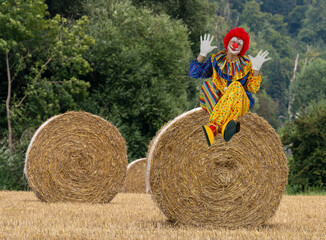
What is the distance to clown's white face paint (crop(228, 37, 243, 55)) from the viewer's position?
5877mm

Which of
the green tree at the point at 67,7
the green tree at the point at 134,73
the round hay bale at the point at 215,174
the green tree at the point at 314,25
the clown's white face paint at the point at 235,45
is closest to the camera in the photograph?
the clown's white face paint at the point at 235,45

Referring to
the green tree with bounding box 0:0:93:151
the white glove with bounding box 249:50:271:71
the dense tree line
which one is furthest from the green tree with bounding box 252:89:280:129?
the white glove with bounding box 249:50:271:71

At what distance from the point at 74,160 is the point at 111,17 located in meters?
13.6

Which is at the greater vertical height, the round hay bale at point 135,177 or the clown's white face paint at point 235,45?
the clown's white face paint at point 235,45

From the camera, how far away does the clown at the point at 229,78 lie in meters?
5.73

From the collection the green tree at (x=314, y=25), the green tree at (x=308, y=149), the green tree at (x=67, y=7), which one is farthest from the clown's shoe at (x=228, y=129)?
the green tree at (x=314, y=25)

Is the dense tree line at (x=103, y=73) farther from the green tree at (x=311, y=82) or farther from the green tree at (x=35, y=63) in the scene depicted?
the green tree at (x=311, y=82)

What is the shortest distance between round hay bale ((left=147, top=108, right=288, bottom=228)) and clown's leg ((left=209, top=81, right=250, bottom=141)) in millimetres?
1860

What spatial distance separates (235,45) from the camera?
231 inches

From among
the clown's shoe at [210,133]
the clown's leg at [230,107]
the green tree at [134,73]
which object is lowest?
the green tree at [134,73]

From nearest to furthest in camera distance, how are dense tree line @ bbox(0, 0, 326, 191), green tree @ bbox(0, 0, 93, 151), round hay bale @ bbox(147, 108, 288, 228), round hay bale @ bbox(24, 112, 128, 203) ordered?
1. round hay bale @ bbox(147, 108, 288, 228)
2. round hay bale @ bbox(24, 112, 128, 203)
3. dense tree line @ bbox(0, 0, 326, 191)
4. green tree @ bbox(0, 0, 93, 151)

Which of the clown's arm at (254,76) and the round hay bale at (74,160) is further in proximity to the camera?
the round hay bale at (74,160)

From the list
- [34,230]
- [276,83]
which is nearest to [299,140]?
[34,230]

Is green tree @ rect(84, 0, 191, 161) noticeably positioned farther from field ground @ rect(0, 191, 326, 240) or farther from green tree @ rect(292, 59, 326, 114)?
green tree @ rect(292, 59, 326, 114)
